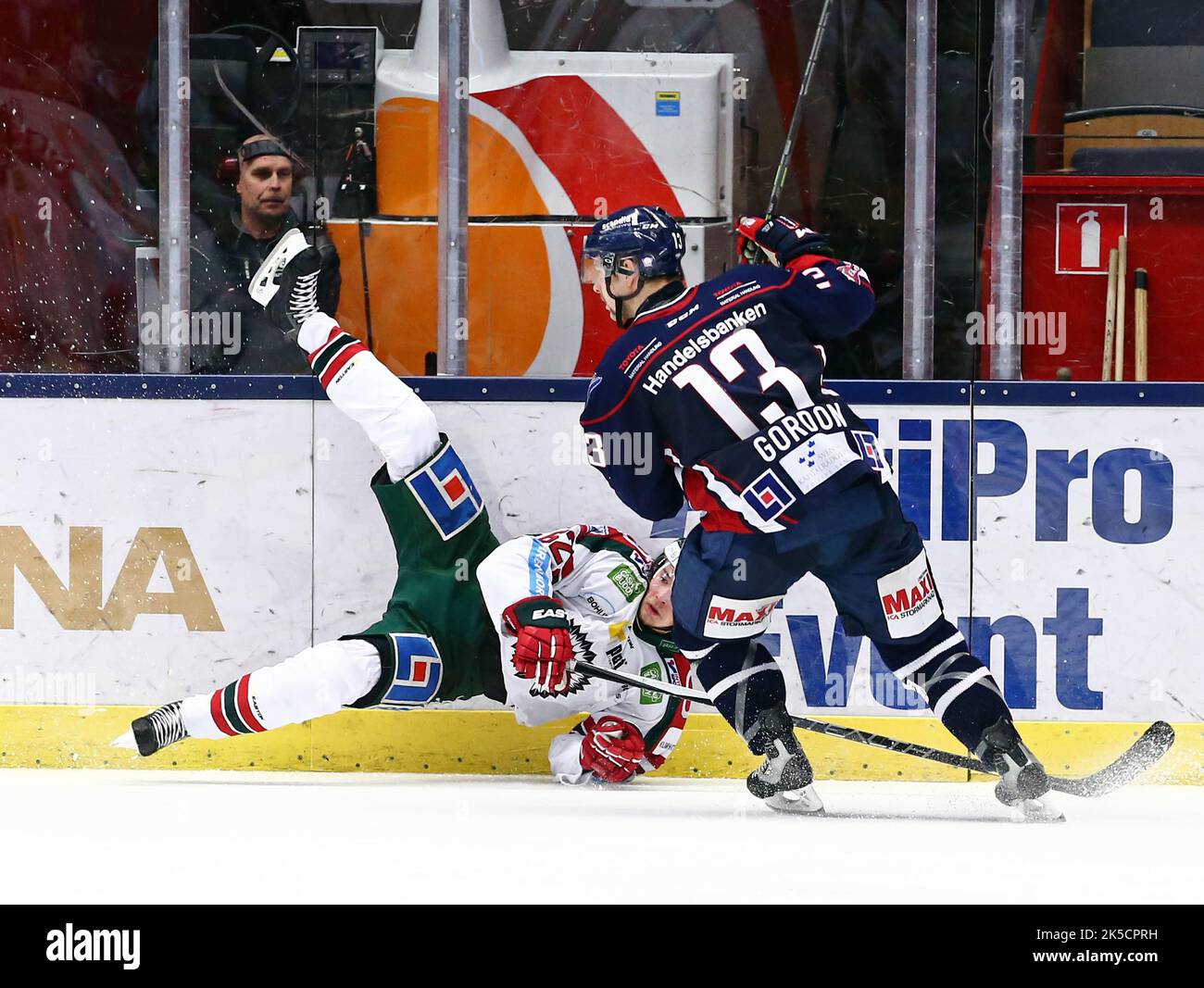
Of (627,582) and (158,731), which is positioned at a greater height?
(627,582)

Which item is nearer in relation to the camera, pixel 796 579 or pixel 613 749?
pixel 796 579


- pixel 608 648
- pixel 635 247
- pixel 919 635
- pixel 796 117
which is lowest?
pixel 608 648

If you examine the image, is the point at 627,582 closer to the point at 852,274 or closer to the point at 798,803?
the point at 798,803

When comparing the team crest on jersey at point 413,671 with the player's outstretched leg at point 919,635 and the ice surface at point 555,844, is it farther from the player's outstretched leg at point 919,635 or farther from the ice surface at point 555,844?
the player's outstretched leg at point 919,635

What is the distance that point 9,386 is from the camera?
3.70 meters

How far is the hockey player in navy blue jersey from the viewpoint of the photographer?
303 cm

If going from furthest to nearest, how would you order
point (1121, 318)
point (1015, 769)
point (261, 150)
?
point (261, 150) → point (1121, 318) → point (1015, 769)

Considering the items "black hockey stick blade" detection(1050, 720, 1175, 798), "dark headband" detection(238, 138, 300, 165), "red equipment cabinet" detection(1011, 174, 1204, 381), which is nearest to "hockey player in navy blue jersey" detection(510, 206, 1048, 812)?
"black hockey stick blade" detection(1050, 720, 1175, 798)

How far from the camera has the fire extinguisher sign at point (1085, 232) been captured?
3855 mm

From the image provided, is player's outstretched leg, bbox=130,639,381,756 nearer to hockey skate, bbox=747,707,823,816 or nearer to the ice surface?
the ice surface

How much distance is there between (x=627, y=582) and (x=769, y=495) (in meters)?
0.58

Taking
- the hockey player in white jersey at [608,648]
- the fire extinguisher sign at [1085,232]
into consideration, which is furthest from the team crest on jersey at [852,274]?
the fire extinguisher sign at [1085,232]

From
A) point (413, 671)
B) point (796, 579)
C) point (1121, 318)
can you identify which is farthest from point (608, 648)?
point (1121, 318)

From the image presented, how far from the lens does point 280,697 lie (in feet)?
11.0
